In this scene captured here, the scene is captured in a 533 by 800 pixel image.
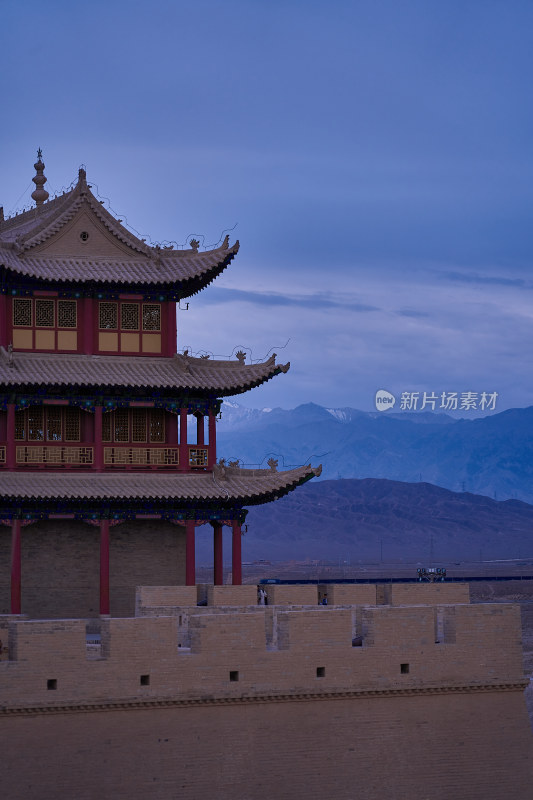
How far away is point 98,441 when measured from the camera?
1406 inches

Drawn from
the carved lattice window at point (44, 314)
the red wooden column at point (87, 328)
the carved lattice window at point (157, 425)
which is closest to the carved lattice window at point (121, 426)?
the carved lattice window at point (157, 425)

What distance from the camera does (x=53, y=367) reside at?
35375 millimetres

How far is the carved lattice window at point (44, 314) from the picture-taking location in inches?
1417

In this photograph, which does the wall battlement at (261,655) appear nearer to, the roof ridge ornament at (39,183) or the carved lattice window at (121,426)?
the carved lattice window at (121,426)

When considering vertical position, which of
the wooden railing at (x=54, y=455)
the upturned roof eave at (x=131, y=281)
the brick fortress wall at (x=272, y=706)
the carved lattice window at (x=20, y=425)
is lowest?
the brick fortress wall at (x=272, y=706)

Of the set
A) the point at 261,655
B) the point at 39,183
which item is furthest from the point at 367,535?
the point at 261,655

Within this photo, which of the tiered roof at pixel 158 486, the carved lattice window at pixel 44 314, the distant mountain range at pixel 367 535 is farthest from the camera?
the distant mountain range at pixel 367 535

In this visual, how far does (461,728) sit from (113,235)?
58.9ft

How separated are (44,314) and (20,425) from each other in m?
3.01

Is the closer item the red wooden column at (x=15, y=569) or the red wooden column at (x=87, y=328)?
the red wooden column at (x=15, y=569)

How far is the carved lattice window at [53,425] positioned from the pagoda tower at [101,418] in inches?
1.0

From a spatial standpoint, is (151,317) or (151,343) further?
(151,317)

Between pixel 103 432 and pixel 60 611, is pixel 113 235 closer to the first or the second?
pixel 103 432

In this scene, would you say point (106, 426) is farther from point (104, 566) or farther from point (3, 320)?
point (3, 320)
